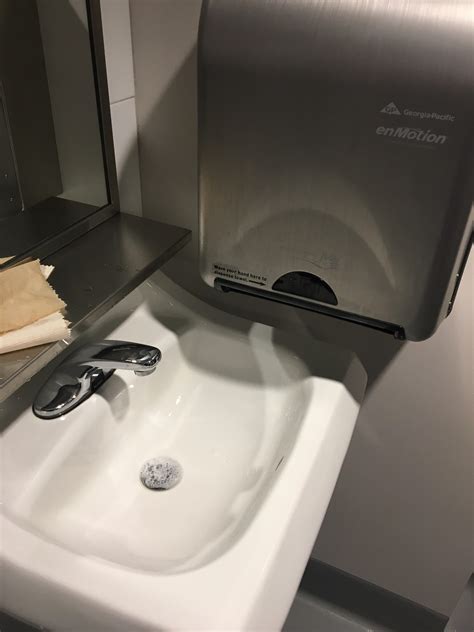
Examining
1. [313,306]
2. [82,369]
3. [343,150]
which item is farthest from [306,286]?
[82,369]

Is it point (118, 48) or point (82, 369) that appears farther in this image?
point (118, 48)

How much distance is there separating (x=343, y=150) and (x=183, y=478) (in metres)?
0.43

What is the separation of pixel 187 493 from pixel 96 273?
1.02 feet

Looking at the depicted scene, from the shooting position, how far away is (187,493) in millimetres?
677

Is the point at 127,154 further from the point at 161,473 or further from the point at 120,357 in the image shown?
the point at 161,473

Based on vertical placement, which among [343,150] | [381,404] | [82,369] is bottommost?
[381,404]

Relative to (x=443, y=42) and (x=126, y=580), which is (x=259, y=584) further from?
(x=443, y=42)

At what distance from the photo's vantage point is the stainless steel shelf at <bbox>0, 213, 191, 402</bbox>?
22.5 inches

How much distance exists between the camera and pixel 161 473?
0.69 m

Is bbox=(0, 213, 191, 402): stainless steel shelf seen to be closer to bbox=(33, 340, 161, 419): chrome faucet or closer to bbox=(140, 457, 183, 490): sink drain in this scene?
bbox=(33, 340, 161, 419): chrome faucet

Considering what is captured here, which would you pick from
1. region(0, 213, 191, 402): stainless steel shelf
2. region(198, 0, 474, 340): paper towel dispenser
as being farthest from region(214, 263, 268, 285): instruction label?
region(0, 213, 191, 402): stainless steel shelf

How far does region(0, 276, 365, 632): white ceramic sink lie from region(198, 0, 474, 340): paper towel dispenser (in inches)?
5.8

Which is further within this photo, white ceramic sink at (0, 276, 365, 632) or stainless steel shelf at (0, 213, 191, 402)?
stainless steel shelf at (0, 213, 191, 402)

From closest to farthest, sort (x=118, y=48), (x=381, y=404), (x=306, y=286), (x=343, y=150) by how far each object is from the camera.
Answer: (x=343, y=150) < (x=306, y=286) < (x=118, y=48) < (x=381, y=404)
